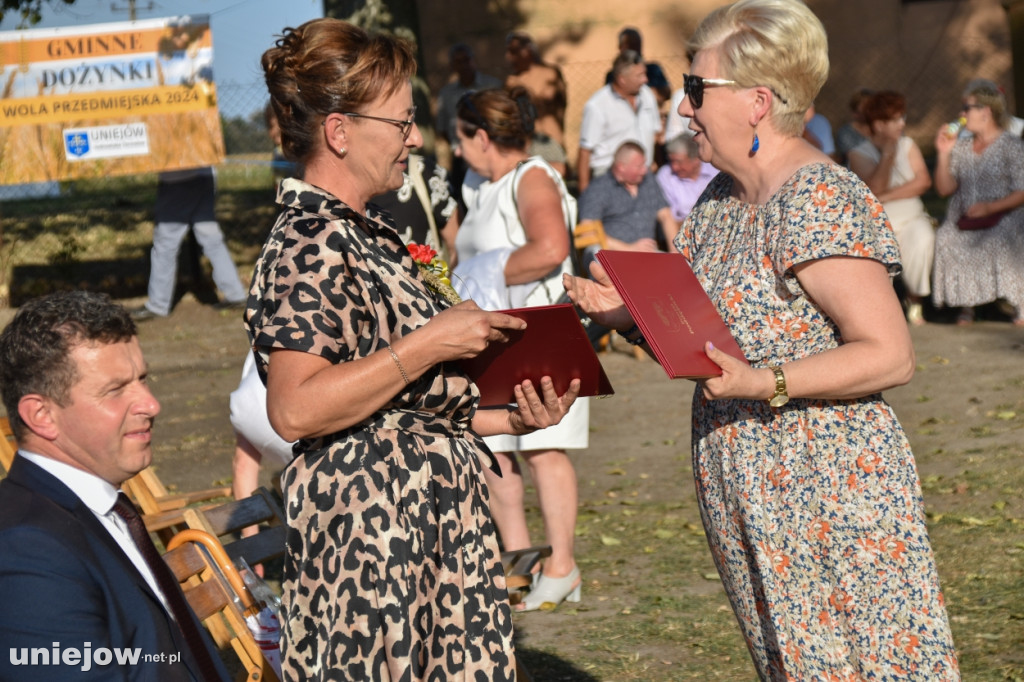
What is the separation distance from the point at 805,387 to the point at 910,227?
31.3 feet

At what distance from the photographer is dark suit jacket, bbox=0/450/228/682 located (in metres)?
2.10

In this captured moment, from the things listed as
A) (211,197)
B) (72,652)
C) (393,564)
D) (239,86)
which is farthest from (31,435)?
(239,86)

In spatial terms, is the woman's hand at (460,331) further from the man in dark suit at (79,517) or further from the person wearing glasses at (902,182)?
the person wearing glasses at (902,182)

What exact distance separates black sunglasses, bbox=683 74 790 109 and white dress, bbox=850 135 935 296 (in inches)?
355

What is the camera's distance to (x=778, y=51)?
2900mm

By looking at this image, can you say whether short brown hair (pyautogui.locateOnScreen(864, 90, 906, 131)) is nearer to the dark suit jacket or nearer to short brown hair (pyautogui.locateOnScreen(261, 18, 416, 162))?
short brown hair (pyautogui.locateOnScreen(261, 18, 416, 162))

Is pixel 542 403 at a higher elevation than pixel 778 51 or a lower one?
lower

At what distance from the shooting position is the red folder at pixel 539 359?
2.88m

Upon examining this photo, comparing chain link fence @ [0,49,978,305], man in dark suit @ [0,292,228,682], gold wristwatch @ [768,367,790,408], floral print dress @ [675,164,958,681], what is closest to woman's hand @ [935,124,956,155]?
chain link fence @ [0,49,978,305]

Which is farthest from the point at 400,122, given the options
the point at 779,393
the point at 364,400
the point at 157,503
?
the point at 157,503

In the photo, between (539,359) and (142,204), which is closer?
(539,359)

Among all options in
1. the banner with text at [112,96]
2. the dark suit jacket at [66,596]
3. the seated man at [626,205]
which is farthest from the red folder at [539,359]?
the banner with text at [112,96]

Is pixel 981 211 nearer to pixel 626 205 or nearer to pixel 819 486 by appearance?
pixel 626 205

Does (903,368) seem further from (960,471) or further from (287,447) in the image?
(960,471)
